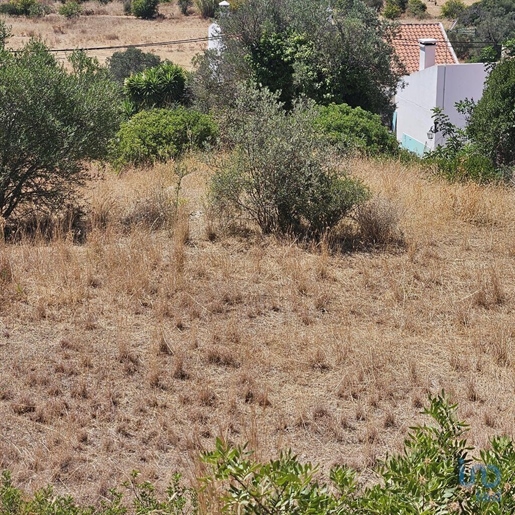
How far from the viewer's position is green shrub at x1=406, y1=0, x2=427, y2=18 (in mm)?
56688

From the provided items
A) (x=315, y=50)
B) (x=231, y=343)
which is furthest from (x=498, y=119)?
(x=231, y=343)

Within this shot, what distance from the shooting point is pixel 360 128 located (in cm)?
1402

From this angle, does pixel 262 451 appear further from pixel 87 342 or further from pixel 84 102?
pixel 84 102

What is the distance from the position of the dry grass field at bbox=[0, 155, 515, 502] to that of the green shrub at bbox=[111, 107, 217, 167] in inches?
167

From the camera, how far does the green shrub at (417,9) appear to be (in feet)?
186

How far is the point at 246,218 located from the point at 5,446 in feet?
14.1

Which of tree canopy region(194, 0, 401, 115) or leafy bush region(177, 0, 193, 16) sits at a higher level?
leafy bush region(177, 0, 193, 16)

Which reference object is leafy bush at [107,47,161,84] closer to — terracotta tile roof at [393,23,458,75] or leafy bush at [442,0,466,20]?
terracotta tile roof at [393,23,458,75]

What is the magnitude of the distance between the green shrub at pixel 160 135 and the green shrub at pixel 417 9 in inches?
1798

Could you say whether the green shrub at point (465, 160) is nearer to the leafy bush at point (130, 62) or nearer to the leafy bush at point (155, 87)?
the leafy bush at point (155, 87)

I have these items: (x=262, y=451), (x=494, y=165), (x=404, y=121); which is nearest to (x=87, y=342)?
(x=262, y=451)

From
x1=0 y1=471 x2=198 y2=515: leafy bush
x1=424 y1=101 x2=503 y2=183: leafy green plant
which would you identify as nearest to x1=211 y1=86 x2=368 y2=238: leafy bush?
x1=424 y1=101 x2=503 y2=183: leafy green plant

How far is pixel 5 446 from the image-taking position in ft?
15.9

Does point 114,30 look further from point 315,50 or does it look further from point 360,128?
point 360,128
